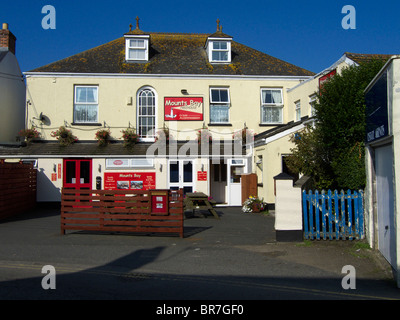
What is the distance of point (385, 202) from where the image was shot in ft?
23.9

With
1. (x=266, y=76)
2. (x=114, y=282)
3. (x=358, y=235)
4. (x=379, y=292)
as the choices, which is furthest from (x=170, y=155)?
(x=379, y=292)

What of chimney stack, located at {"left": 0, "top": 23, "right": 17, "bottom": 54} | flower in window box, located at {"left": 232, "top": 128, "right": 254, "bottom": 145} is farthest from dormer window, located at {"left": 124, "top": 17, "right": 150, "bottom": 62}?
chimney stack, located at {"left": 0, "top": 23, "right": 17, "bottom": 54}

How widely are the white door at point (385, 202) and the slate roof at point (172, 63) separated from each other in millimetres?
12775

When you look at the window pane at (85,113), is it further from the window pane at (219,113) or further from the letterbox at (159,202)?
the letterbox at (159,202)

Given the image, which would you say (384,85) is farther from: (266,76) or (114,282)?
(266,76)

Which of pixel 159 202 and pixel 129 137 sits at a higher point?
pixel 129 137

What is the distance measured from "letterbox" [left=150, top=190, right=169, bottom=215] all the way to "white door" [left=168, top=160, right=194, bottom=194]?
7856 mm

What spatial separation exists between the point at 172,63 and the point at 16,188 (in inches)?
393

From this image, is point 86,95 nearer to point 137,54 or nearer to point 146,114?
point 146,114

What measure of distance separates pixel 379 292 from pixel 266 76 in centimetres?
1511

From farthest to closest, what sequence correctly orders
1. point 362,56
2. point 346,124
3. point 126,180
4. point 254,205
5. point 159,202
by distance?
1. point 126,180
2. point 254,205
3. point 362,56
4. point 159,202
5. point 346,124

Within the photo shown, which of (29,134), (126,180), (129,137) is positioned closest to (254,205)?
(126,180)

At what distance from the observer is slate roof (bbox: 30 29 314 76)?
63.3 feet
